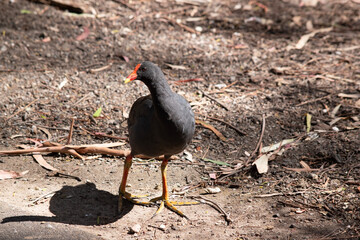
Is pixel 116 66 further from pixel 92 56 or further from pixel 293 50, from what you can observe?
pixel 293 50

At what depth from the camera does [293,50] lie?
7.30 m

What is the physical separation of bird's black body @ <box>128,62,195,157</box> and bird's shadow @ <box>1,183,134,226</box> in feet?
2.14

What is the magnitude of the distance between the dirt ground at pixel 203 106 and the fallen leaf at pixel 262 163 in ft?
0.30

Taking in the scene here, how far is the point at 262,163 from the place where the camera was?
4773 millimetres

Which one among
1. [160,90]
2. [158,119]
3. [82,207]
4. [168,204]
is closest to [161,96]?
[160,90]

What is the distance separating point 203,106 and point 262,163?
142 cm

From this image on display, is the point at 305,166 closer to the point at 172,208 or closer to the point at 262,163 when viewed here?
the point at 262,163

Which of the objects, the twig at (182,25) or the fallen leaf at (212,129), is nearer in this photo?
the fallen leaf at (212,129)

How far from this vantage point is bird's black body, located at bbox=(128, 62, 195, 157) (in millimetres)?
3777

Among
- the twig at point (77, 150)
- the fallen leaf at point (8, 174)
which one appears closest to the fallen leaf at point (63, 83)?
the twig at point (77, 150)

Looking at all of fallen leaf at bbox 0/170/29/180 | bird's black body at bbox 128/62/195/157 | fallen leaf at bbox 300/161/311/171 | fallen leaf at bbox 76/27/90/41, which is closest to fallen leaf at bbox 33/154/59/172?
A: fallen leaf at bbox 0/170/29/180

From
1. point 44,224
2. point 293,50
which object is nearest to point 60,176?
point 44,224

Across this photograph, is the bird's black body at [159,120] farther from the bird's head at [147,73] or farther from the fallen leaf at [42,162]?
the fallen leaf at [42,162]

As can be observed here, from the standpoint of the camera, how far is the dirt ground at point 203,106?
13.5 feet
